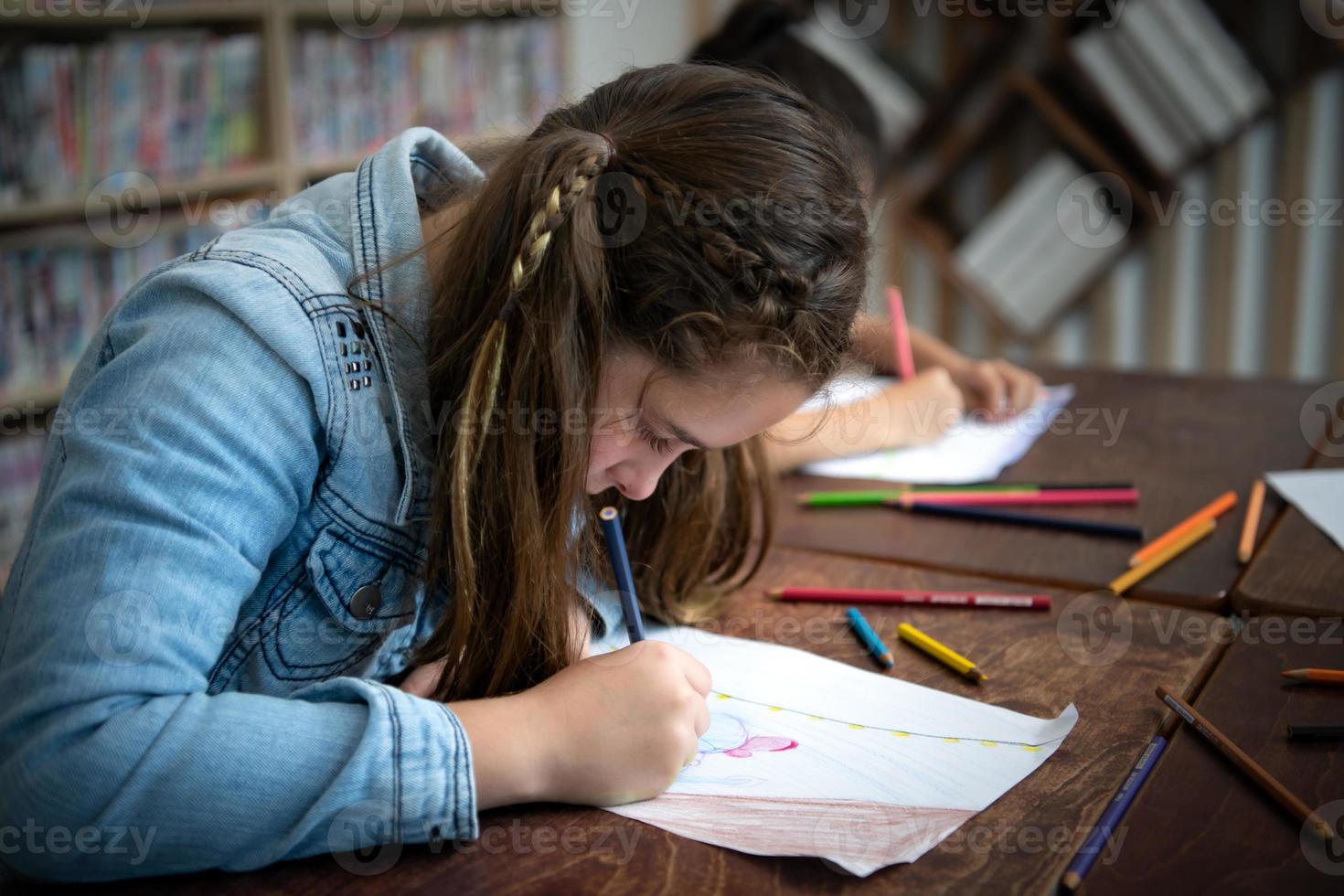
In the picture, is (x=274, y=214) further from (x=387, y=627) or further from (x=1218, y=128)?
(x=1218, y=128)

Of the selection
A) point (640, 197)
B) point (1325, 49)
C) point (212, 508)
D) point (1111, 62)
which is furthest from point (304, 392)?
point (1325, 49)

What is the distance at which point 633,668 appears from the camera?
687 mm

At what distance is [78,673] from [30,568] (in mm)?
77

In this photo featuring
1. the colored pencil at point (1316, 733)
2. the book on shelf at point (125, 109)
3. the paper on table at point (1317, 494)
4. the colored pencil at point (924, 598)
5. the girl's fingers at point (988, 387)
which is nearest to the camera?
the colored pencil at point (1316, 733)

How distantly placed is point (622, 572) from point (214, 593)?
11.2 inches

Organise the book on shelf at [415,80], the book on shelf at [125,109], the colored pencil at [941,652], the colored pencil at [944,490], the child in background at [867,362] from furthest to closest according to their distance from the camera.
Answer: the book on shelf at [415,80] → the book on shelf at [125,109] → the child in background at [867,362] → the colored pencil at [944,490] → the colored pencil at [941,652]

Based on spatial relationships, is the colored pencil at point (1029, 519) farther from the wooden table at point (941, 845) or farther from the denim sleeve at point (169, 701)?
the denim sleeve at point (169, 701)

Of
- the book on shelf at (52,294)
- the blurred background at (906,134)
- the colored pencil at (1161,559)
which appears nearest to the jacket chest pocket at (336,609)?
the colored pencil at (1161,559)

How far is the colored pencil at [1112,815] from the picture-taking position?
22.3 inches

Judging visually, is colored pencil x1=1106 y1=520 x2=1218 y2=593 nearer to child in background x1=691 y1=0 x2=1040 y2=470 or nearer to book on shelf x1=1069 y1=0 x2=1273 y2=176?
child in background x1=691 y1=0 x2=1040 y2=470

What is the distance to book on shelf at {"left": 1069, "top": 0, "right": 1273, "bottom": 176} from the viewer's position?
2.33 meters

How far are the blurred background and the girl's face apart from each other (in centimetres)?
104

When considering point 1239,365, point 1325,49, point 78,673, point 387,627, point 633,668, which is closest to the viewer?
point 78,673

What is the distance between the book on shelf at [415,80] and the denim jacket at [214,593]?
4.80 ft
